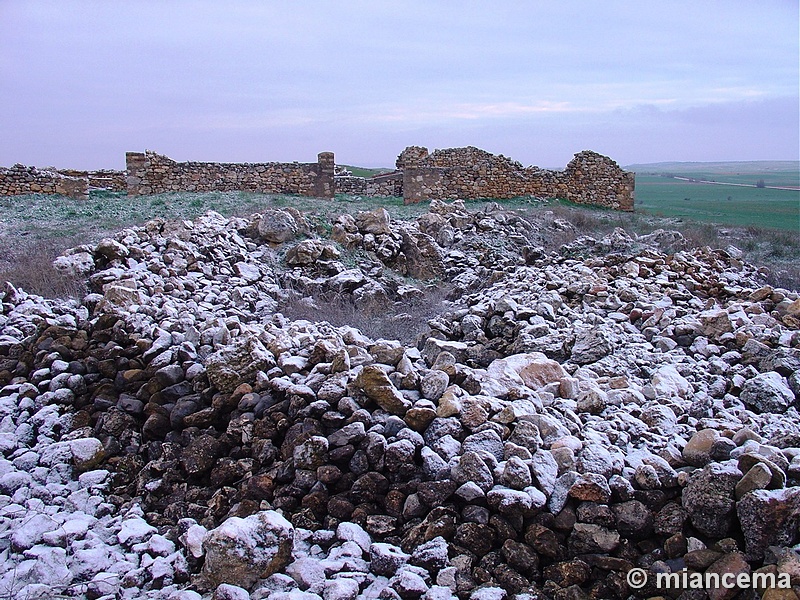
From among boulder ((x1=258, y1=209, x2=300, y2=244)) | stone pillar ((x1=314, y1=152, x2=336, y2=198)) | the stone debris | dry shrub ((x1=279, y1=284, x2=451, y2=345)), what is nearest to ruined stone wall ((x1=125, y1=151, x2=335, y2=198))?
stone pillar ((x1=314, y1=152, x2=336, y2=198))

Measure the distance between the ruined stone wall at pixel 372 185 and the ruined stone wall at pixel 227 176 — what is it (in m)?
0.90

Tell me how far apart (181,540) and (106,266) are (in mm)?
4592

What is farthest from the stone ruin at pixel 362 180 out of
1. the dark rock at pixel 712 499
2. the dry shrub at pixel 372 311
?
the dark rock at pixel 712 499

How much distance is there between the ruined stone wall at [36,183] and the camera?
15016 millimetres

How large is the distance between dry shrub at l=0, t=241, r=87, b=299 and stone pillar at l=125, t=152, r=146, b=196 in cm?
876

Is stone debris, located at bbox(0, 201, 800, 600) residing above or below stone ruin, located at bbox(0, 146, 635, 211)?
below

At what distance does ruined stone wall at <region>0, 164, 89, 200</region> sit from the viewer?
591 inches

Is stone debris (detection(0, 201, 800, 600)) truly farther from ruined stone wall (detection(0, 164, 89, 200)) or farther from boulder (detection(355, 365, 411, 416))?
ruined stone wall (detection(0, 164, 89, 200))

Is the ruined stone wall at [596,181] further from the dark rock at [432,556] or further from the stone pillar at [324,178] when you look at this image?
the dark rock at [432,556]

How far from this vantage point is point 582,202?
18.1 meters

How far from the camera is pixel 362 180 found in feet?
57.4

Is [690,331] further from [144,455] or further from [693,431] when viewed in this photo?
[144,455]

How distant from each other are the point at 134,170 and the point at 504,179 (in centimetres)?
1018

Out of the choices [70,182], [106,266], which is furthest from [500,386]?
[70,182]
